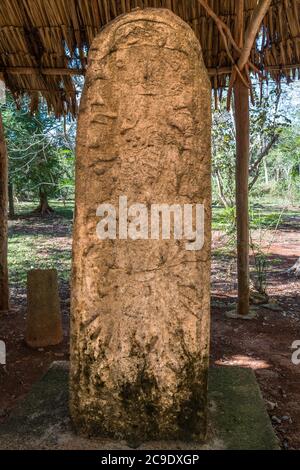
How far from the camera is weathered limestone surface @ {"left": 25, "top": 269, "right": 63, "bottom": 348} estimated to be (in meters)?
4.04

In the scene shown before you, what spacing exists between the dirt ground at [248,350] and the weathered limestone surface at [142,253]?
1057 mm

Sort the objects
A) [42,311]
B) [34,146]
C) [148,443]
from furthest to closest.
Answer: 1. [34,146]
2. [42,311]
3. [148,443]

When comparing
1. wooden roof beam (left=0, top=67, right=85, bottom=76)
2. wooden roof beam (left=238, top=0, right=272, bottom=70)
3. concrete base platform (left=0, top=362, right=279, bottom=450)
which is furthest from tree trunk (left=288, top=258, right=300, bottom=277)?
concrete base platform (left=0, top=362, right=279, bottom=450)

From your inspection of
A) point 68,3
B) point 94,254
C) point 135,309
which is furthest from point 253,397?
point 68,3

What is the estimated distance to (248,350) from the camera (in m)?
3.94

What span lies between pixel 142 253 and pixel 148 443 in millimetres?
834

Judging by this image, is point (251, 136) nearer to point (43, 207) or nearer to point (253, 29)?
point (253, 29)

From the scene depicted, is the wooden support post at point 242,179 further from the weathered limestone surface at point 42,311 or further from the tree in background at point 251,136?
the weathered limestone surface at point 42,311

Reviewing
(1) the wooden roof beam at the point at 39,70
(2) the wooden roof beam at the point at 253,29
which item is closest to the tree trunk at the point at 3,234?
(1) the wooden roof beam at the point at 39,70

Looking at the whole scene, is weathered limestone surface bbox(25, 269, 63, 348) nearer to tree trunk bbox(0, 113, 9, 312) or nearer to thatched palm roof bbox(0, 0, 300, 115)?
tree trunk bbox(0, 113, 9, 312)

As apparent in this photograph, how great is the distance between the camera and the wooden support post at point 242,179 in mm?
4430

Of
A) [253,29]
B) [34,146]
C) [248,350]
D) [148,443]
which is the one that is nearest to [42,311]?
[248,350]

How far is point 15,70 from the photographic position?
448cm

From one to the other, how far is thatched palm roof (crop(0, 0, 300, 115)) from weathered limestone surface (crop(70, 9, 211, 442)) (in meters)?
2.23
